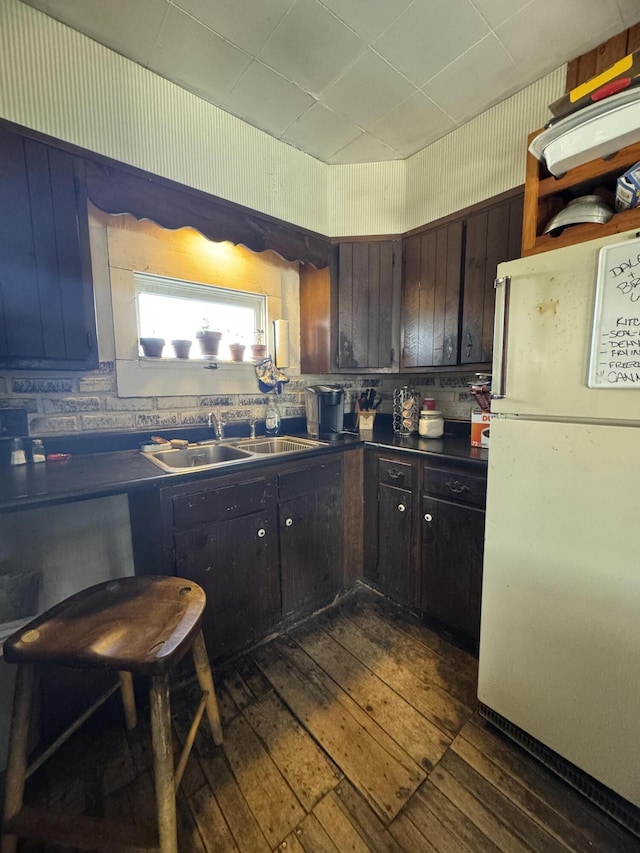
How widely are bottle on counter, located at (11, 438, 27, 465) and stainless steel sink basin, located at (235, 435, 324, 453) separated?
928 millimetres

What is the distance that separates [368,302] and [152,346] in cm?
128

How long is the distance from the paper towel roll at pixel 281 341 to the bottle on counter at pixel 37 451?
4.29 ft

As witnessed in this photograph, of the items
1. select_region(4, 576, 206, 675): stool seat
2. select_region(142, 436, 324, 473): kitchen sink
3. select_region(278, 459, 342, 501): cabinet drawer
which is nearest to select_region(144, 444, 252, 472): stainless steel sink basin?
select_region(142, 436, 324, 473): kitchen sink

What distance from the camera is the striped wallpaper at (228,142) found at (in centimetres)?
126

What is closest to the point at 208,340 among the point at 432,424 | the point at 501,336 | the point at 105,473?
the point at 105,473

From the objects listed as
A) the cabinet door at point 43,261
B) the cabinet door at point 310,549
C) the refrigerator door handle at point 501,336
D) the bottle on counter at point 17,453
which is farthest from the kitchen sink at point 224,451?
the refrigerator door handle at point 501,336

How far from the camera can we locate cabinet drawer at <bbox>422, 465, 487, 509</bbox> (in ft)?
4.98

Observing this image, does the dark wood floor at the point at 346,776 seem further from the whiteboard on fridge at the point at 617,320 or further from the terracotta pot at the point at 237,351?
the terracotta pot at the point at 237,351

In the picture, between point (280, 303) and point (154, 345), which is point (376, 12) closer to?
point (280, 303)

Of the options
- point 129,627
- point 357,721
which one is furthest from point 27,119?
point 357,721

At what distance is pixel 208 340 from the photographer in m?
1.95

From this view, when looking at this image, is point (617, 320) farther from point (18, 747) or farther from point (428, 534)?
point (18, 747)

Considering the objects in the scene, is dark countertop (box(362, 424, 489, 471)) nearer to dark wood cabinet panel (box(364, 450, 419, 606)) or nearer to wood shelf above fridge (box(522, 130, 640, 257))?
dark wood cabinet panel (box(364, 450, 419, 606))

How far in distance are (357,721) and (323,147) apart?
9.13ft
